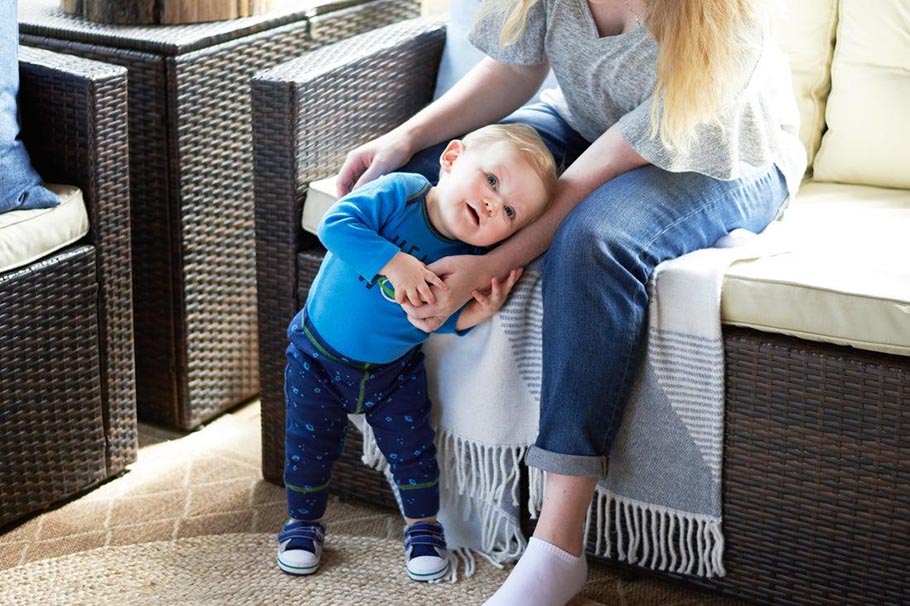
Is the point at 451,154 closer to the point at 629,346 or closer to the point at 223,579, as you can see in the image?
the point at 629,346

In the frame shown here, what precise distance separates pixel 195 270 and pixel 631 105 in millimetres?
816

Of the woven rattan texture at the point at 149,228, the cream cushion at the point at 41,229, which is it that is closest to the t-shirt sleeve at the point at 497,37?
the woven rattan texture at the point at 149,228

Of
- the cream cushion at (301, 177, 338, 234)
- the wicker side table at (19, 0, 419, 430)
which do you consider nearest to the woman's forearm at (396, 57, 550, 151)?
the cream cushion at (301, 177, 338, 234)

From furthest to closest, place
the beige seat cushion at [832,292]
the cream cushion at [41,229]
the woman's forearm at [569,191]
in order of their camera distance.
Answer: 1. the cream cushion at [41,229]
2. the woman's forearm at [569,191]
3. the beige seat cushion at [832,292]

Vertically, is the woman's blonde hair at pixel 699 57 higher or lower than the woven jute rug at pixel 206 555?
higher

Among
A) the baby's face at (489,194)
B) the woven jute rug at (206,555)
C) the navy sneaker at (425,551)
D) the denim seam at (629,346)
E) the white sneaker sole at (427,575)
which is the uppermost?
the baby's face at (489,194)

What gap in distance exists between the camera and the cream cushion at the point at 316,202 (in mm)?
1827

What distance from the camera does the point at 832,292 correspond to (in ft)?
5.01

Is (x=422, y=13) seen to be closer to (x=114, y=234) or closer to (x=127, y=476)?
(x=114, y=234)

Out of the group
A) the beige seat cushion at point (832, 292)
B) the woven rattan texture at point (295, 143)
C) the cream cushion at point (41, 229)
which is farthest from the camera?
the woven rattan texture at point (295, 143)

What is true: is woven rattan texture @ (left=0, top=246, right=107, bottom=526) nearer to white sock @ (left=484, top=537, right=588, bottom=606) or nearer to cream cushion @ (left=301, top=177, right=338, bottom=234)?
cream cushion @ (left=301, top=177, right=338, bottom=234)

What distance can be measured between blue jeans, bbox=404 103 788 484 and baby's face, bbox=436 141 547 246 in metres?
0.06

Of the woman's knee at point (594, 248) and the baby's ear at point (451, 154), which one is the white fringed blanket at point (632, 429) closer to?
the woman's knee at point (594, 248)

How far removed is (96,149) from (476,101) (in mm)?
567
